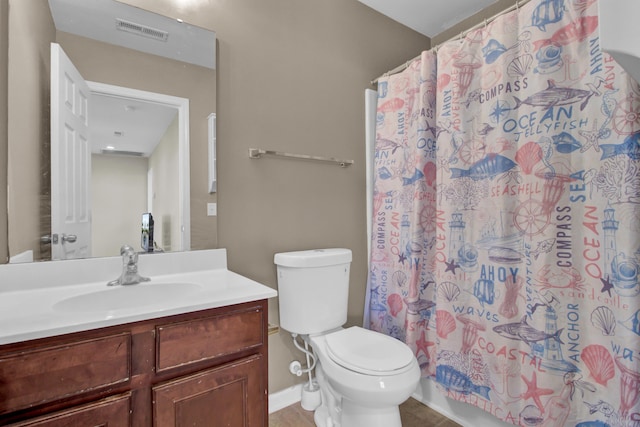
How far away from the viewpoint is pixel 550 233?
1286 millimetres

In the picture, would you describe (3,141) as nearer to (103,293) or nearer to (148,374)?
(103,293)

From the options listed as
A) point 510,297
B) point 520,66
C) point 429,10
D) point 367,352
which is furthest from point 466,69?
point 367,352

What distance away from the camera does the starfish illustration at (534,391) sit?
50.8 inches

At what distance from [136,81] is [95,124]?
0.25 m

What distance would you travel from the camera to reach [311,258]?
64.7 inches

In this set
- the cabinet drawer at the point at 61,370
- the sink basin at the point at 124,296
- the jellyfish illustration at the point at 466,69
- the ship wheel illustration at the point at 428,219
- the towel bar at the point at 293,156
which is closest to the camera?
the cabinet drawer at the point at 61,370

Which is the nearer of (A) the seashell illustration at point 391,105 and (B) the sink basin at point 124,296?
(B) the sink basin at point 124,296

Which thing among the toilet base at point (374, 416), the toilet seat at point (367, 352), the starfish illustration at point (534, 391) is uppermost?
the toilet seat at point (367, 352)

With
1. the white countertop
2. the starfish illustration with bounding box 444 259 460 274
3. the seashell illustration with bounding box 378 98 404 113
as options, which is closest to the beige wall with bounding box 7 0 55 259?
the white countertop

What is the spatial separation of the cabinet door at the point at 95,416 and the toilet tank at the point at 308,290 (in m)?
0.88

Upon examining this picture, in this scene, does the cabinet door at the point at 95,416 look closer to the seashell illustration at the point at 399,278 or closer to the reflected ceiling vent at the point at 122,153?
the reflected ceiling vent at the point at 122,153

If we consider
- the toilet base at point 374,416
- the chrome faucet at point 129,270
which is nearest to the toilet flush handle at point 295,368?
the toilet base at point 374,416

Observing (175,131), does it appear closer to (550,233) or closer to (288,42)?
(288,42)

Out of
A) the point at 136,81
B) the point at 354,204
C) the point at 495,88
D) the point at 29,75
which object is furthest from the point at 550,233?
the point at 29,75
